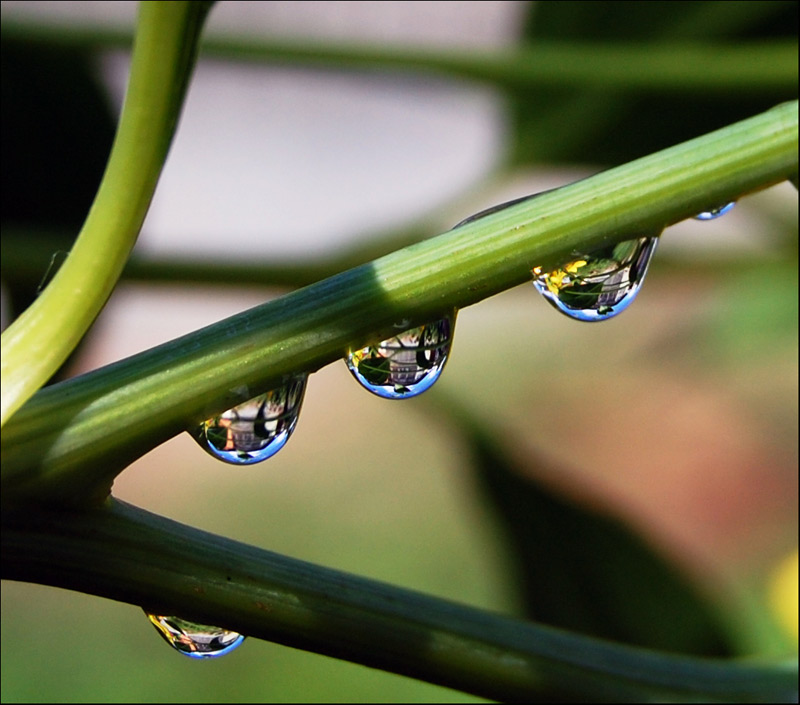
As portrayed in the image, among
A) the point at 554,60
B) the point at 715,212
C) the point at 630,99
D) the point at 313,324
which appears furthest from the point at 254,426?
the point at 630,99

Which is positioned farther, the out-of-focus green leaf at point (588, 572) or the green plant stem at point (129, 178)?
the out-of-focus green leaf at point (588, 572)

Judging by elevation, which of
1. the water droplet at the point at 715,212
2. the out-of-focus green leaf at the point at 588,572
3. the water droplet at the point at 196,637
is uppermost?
the out-of-focus green leaf at the point at 588,572

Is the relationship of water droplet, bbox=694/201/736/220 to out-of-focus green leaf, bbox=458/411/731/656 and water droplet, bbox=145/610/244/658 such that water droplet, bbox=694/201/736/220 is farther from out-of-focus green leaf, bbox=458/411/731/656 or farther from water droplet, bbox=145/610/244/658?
out-of-focus green leaf, bbox=458/411/731/656

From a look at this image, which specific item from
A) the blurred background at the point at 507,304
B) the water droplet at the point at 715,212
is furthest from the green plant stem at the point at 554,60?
the water droplet at the point at 715,212

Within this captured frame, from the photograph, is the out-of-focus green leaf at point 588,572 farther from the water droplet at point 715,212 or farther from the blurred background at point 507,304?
the water droplet at point 715,212

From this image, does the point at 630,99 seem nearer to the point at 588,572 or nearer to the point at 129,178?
the point at 588,572

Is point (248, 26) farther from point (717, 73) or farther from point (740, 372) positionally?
point (740, 372)

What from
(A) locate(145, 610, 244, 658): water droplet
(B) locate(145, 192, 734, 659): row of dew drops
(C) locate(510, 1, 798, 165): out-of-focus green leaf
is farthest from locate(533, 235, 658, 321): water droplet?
(C) locate(510, 1, 798, 165): out-of-focus green leaf
